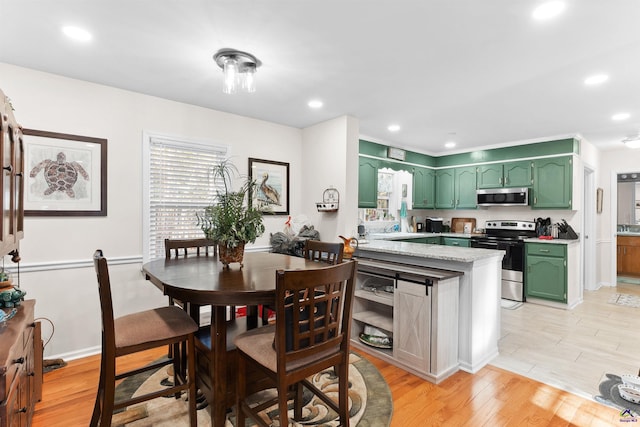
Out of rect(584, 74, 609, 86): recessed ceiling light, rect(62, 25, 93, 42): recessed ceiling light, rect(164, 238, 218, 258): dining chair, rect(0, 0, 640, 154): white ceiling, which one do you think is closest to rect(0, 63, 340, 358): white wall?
rect(0, 0, 640, 154): white ceiling

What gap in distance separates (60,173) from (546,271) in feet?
19.2

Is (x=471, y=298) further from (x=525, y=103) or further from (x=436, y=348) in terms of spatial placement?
(x=525, y=103)

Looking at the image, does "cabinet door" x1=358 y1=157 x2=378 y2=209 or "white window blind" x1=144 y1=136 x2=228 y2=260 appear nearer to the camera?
"white window blind" x1=144 y1=136 x2=228 y2=260

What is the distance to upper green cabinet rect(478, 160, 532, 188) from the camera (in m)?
5.05

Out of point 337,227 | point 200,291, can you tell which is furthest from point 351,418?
point 337,227

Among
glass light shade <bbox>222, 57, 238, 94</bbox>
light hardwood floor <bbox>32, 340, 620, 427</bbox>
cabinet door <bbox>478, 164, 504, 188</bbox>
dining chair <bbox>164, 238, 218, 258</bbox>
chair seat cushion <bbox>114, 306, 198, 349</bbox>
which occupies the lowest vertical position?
light hardwood floor <bbox>32, 340, 620, 427</bbox>

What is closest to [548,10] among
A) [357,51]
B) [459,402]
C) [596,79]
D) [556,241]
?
[357,51]

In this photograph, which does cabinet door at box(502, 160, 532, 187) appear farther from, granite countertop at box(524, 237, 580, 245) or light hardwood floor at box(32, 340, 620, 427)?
light hardwood floor at box(32, 340, 620, 427)

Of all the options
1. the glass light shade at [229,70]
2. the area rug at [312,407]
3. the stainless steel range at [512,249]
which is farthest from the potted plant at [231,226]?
the stainless steel range at [512,249]

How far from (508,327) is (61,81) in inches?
202

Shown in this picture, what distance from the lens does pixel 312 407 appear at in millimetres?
2109

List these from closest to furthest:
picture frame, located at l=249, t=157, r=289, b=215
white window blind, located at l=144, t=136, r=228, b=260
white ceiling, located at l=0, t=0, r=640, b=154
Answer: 1. white ceiling, located at l=0, t=0, r=640, b=154
2. white window blind, located at l=144, t=136, r=228, b=260
3. picture frame, located at l=249, t=157, r=289, b=215

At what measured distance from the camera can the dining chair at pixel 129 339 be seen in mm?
1603

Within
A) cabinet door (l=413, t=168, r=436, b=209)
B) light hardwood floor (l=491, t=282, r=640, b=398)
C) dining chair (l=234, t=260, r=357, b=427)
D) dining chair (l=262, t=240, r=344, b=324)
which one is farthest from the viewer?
cabinet door (l=413, t=168, r=436, b=209)
